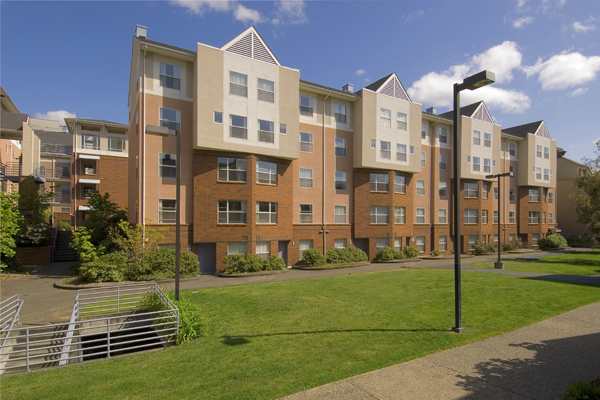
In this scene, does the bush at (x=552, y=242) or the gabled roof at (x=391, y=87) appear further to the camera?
the bush at (x=552, y=242)

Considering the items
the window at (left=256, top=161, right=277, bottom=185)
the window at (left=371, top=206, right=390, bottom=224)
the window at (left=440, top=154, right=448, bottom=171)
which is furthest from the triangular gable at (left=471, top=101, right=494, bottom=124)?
the window at (left=256, top=161, right=277, bottom=185)

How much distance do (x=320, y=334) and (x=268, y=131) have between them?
16344 millimetres

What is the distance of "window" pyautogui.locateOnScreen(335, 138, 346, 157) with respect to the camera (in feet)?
88.1

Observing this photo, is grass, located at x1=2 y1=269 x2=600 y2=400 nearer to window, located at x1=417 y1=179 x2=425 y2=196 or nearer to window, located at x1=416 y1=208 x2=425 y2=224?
window, located at x1=416 y1=208 x2=425 y2=224

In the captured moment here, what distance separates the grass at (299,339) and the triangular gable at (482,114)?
86.1 feet

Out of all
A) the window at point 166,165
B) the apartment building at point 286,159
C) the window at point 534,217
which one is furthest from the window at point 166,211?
the window at point 534,217

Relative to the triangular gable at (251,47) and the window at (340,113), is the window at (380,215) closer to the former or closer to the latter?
the window at (340,113)

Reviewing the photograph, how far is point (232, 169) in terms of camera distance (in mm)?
21297

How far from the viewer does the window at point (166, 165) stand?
66.5 ft

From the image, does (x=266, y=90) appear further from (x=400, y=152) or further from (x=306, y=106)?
(x=400, y=152)

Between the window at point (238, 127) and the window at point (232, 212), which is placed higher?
the window at point (238, 127)

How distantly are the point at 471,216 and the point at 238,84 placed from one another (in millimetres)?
27608

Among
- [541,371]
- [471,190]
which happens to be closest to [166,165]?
[541,371]

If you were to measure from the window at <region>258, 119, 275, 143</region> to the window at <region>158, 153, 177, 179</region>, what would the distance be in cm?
579
